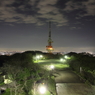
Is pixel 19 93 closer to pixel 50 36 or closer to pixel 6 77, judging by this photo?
pixel 6 77

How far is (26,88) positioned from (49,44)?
45.0 meters

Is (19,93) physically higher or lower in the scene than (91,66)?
lower

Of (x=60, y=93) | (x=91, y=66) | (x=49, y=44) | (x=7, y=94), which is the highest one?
(x=49, y=44)

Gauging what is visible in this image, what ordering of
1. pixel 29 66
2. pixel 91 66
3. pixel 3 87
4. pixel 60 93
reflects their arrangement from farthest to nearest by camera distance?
pixel 29 66 < pixel 91 66 < pixel 3 87 < pixel 60 93

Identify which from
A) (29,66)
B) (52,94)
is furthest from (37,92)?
(29,66)

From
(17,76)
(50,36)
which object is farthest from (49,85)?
(50,36)

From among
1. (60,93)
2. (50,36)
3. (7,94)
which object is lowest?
(7,94)

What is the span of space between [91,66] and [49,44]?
4221 centimetres

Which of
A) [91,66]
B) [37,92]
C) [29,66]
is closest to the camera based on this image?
[37,92]

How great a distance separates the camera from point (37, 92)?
30.4 ft

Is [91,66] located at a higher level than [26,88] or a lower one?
higher

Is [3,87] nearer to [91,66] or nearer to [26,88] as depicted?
[26,88]

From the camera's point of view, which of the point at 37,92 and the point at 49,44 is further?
the point at 49,44

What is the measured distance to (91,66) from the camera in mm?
13594
